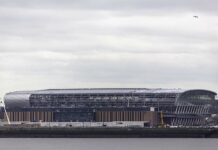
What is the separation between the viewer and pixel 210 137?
151250mm

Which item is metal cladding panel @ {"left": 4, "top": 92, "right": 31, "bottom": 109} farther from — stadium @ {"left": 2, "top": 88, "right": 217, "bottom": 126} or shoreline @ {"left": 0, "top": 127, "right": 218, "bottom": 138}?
shoreline @ {"left": 0, "top": 127, "right": 218, "bottom": 138}

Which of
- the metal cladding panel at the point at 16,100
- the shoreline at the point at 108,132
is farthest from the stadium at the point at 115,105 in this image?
the shoreline at the point at 108,132

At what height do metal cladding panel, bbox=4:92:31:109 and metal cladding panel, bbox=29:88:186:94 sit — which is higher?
metal cladding panel, bbox=29:88:186:94

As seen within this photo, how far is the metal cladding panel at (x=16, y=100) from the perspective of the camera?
19350 cm

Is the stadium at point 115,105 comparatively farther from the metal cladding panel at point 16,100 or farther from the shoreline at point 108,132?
the shoreline at point 108,132

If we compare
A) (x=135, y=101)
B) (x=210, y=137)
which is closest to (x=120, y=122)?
(x=135, y=101)

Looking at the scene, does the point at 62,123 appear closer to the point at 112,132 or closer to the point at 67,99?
the point at 67,99

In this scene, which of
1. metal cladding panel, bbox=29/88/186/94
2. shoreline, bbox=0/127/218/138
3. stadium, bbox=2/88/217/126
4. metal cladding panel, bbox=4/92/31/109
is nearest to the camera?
shoreline, bbox=0/127/218/138

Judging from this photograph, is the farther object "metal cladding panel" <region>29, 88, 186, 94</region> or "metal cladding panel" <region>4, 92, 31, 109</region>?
"metal cladding panel" <region>4, 92, 31, 109</region>

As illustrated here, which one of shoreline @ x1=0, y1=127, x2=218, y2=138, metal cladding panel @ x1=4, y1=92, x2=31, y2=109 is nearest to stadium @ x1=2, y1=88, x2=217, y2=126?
metal cladding panel @ x1=4, y1=92, x2=31, y2=109

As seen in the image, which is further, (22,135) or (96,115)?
(96,115)

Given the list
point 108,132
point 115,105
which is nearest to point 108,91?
point 115,105

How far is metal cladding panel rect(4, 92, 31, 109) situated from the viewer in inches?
7618

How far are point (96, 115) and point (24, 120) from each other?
40.8 ft
